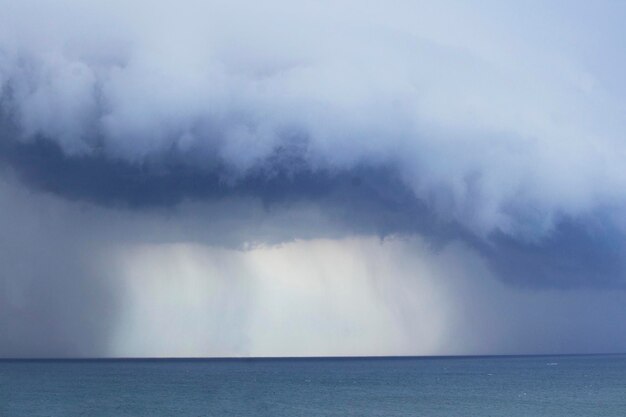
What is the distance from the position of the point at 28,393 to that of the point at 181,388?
31.0 m

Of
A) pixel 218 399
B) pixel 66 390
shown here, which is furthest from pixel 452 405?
pixel 66 390

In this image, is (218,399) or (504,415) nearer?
(504,415)

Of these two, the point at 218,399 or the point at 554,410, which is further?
the point at 218,399

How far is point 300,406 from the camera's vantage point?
5069 inches

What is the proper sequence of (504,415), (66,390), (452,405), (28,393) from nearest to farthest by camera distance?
1. (504,415)
2. (452,405)
3. (28,393)
4. (66,390)

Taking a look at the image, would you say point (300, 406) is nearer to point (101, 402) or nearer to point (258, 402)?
point (258, 402)

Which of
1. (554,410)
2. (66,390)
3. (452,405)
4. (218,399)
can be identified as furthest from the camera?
(66,390)

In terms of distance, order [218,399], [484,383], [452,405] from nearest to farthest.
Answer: [452,405], [218,399], [484,383]

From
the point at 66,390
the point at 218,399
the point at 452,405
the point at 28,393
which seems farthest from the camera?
the point at 66,390

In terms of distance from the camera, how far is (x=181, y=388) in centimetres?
17712

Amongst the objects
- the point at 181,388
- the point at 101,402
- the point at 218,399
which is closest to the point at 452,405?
the point at 218,399

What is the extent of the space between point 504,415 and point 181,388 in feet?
263

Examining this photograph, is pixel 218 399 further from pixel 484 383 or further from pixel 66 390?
pixel 484 383

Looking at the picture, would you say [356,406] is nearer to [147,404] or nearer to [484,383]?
[147,404]
